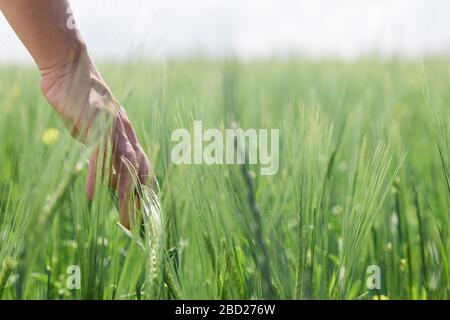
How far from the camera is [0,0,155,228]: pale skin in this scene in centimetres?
70

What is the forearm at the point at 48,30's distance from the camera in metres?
0.74

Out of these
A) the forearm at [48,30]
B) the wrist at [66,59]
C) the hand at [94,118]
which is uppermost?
the forearm at [48,30]

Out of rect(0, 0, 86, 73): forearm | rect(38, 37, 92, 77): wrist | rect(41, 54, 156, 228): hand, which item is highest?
rect(0, 0, 86, 73): forearm

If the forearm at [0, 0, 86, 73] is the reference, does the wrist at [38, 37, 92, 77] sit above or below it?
below

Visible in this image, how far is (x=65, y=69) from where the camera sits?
0.75 meters

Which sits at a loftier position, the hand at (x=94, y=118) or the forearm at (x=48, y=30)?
the forearm at (x=48, y=30)

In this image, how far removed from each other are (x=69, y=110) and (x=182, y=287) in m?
0.20

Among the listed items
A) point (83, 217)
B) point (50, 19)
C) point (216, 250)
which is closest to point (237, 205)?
point (216, 250)

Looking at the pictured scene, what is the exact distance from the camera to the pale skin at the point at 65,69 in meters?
0.70

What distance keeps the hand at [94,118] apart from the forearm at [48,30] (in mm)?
10

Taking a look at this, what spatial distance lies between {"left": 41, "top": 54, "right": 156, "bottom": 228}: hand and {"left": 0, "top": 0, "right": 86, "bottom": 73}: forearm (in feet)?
0.03

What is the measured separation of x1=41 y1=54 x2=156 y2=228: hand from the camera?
26.6 inches

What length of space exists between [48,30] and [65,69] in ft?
0.14

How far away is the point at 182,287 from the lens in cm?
67
